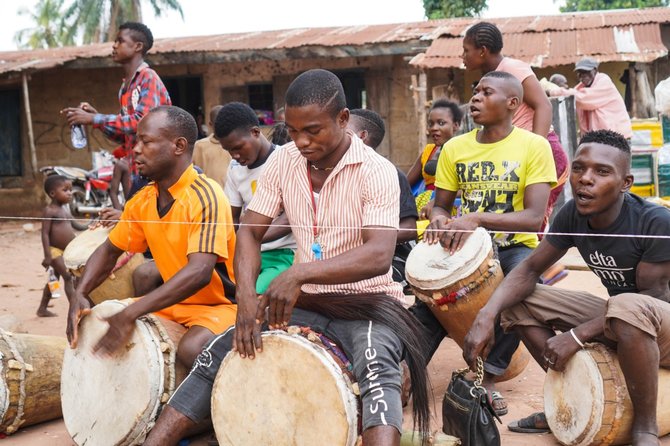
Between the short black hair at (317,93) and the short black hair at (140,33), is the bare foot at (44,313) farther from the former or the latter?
the short black hair at (317,93)

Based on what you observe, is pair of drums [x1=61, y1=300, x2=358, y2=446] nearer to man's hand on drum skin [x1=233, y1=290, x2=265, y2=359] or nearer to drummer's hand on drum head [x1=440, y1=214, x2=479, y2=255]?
man's hand on drum skin [x1=233, y1=290, x2=265, y2=359]

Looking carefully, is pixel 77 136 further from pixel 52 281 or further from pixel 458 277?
pixel 458 277

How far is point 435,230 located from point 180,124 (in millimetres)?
1361

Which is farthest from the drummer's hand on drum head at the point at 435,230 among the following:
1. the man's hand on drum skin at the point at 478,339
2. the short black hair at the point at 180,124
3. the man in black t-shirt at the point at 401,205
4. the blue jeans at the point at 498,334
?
the short black hair at the point at 180,124

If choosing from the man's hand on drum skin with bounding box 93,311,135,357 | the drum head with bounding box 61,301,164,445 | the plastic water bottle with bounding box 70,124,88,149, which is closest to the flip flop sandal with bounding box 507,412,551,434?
the drum head with bounding box 61,301,164,445

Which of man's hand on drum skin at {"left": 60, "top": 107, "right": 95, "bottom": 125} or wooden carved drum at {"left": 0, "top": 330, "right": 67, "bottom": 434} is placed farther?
man's hand on drum skin at {"left": 60, "top": 107, "right": 95, "bottom": 125}

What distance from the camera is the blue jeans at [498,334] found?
166 inches

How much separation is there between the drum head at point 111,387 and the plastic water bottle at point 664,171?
800 cm

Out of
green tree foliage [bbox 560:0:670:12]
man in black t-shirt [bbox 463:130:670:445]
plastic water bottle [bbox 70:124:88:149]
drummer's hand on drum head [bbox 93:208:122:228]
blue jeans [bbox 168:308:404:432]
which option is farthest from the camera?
green tree foliage [bbox 560:0:670:12]

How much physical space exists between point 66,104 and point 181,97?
2.43 meters

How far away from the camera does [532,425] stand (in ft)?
12.6

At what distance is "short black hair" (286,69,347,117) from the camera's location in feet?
10.4

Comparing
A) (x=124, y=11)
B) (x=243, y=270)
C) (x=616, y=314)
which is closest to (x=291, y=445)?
(x=243, y=270)

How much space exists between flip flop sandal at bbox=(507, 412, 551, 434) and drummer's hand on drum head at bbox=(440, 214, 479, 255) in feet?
2.81
